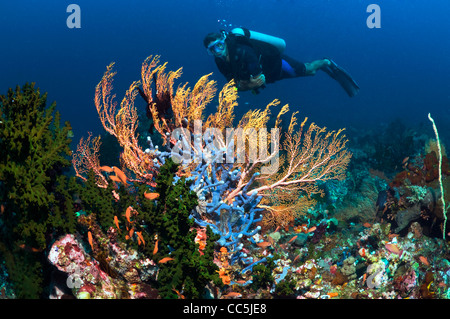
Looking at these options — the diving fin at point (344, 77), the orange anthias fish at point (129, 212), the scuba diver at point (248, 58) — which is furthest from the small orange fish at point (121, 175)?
the diving fin at point (344, 77)

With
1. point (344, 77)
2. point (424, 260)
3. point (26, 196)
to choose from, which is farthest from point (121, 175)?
point (344, 77)

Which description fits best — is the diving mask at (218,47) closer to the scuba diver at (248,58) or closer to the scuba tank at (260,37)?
the scuba diver at (248,58)

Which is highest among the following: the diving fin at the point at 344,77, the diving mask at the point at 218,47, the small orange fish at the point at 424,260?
the diving fin at the point at 344,77

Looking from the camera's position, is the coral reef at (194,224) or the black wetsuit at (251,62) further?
the black wetsuit at (251,62)

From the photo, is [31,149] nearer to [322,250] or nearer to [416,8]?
[322,250]

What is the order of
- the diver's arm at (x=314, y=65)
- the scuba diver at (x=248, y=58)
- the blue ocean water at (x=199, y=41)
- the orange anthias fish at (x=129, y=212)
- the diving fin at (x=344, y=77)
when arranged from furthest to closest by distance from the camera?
the blue ocean water at (x=199, y=41), the diving fin at (x=344, y=77), the diver's arm at (x=314, y=65), the scuba diver at (x=248, y=58), the orange anthias fish at (x=129, y=212)

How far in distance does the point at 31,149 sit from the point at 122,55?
296ft

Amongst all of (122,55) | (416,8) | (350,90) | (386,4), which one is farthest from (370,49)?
(350,90)

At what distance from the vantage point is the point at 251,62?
6.38m

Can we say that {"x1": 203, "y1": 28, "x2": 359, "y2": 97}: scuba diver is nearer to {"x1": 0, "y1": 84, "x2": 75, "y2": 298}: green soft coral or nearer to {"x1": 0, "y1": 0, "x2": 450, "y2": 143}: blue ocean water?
{"x1": 0, "y1": 84, "x2": 75, "y2": 298}: green soft coral

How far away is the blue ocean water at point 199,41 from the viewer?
68.5 m

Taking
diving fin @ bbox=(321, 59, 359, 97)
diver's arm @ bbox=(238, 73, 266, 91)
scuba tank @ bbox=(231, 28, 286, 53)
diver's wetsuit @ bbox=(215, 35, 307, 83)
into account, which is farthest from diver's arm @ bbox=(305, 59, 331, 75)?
diver's arm @ bbox=(238, 73, 266, 91)

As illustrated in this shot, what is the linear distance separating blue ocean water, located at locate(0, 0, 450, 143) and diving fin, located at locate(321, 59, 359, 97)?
45213mm

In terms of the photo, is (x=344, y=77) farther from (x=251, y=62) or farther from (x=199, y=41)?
(x=199, y=41)
